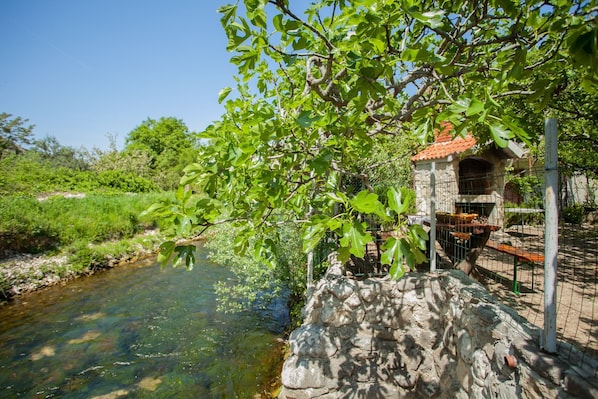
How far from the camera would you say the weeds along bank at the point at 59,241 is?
909cm

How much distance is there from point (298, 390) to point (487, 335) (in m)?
2.27

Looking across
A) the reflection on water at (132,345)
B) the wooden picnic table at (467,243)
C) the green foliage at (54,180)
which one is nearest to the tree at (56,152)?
the green foliage at (54,180)

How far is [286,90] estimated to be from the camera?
345cm

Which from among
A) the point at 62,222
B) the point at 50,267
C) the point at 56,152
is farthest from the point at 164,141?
the point at 50,267

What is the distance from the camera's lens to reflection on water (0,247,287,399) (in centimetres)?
470

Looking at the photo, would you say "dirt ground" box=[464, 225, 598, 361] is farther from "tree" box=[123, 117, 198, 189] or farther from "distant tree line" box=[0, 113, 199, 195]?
"tree" box=[123, 117, 198, 189]

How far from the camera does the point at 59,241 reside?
1096 cm

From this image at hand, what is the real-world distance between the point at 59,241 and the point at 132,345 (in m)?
7.72

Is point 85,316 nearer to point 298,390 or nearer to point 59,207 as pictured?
point 298,390

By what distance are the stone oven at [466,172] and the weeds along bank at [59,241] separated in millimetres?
8793

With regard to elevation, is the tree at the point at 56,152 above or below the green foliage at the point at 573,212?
above

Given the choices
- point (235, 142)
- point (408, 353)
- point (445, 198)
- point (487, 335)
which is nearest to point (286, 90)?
point (235, 142)

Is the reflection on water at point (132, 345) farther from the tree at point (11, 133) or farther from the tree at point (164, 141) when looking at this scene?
the tree at point (164, 141)

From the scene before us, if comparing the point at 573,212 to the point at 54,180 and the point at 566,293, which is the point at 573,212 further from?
the point at 54,180
